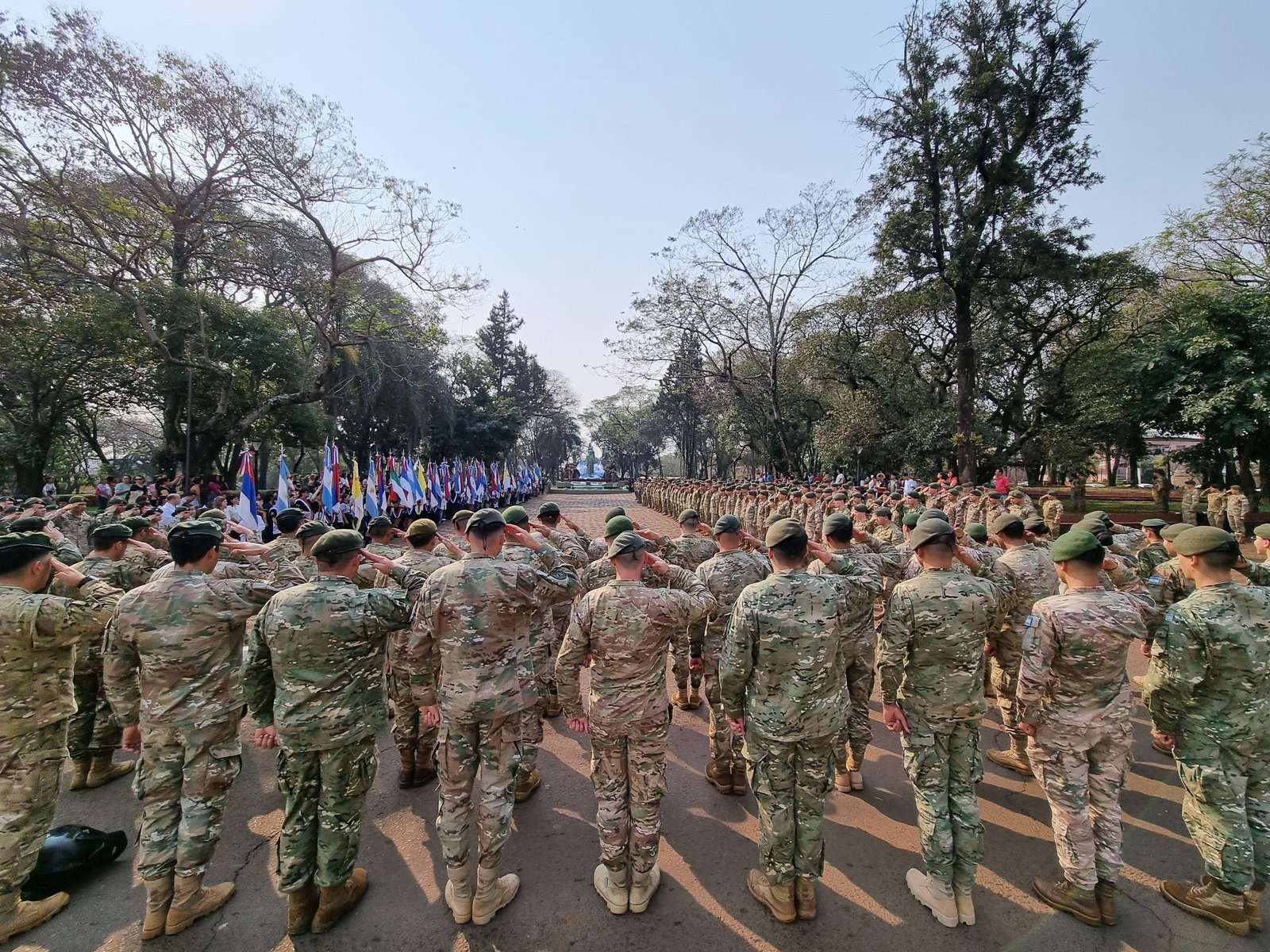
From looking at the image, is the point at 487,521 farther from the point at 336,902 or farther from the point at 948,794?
the point at 948,794

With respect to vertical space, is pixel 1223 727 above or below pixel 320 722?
below

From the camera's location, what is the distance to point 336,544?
10.4ft

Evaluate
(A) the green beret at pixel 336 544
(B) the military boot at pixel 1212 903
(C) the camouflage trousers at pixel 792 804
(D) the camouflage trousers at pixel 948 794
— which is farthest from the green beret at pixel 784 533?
(B) the military boot at pixel 1212 903

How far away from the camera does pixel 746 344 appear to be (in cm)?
2561

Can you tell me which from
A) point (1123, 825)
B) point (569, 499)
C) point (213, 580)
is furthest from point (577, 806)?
point (569, 499)

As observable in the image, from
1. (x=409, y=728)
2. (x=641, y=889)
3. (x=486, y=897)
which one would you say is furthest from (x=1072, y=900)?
(x=409, y=728)

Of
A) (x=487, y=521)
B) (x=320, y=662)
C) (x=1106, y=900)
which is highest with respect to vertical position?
(x=487, y=521)

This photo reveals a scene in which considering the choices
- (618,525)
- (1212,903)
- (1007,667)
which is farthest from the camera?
(1007,667)

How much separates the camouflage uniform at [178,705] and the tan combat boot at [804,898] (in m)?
3.18

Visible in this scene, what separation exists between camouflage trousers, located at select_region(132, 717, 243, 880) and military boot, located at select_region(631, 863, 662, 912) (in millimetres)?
2314

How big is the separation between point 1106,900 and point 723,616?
2.68 metres

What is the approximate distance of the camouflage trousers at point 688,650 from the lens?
509 centimetres

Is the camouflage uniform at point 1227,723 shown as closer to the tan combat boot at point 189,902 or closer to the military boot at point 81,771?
the tan combat boot at point 189,902

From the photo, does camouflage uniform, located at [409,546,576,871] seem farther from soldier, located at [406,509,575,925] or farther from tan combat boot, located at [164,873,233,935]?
tan combat boot, located at [164,873,233,935]
